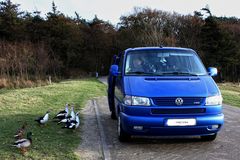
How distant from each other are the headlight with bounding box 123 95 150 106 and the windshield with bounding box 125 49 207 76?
1.08 metres

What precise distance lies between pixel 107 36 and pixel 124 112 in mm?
64373

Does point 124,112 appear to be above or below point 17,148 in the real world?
above

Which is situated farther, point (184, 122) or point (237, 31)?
point (237, 31)

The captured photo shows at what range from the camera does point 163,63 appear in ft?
28.6

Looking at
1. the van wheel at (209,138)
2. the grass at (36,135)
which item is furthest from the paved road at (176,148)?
the grass at (36,135)

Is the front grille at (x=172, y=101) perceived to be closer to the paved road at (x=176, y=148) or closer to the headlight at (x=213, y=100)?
the headlight at (x=213, y=100)

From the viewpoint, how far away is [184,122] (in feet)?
24.0

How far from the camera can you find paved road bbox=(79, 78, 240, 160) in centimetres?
705

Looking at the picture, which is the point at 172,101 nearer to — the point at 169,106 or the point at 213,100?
the point at 169,106

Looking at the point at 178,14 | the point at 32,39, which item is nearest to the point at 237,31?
the point at 178,14

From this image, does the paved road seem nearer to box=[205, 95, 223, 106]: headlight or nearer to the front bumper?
the front bumper

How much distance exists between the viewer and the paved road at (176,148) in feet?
23.1

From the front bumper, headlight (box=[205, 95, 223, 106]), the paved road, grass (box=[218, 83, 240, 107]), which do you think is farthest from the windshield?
grass (box=[218, 83, 240, 107])

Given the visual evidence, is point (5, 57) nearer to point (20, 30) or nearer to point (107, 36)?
point (20, 30)
